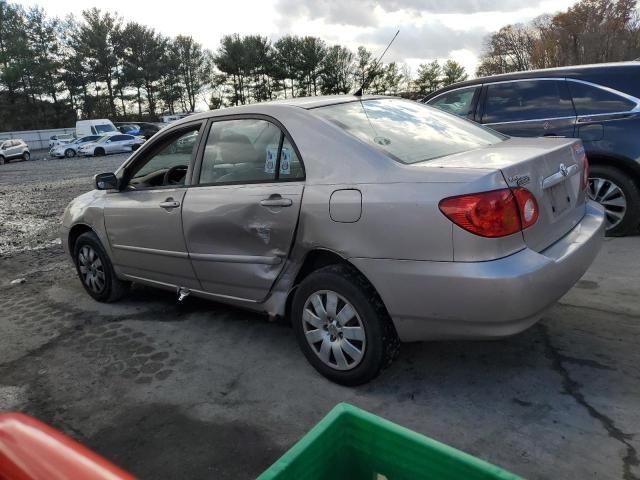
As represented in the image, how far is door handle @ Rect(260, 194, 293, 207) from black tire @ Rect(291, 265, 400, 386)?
44 cm

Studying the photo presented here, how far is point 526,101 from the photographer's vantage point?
5824mm

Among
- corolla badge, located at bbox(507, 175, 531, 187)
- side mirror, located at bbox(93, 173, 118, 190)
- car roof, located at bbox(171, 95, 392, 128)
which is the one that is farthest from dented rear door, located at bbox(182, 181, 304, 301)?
corolla badge, located at bbox(507, 175, 531, 187)

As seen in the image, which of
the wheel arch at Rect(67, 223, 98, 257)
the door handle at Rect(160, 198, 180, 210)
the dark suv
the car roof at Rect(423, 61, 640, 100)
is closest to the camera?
the door handle at Rect(160, 198, 180, 210)

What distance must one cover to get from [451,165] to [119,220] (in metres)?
2.88

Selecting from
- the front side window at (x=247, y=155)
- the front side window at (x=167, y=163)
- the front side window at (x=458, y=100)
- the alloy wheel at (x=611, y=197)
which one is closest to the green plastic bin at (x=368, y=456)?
the front side window at (x=247, y=155)

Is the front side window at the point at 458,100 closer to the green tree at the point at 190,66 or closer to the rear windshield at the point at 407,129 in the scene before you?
the rear windshield at the point at 407,129

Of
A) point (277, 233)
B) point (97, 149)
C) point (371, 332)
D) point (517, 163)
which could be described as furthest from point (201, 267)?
point (97, 149)

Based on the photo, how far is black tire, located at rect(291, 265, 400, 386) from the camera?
9.11 ft

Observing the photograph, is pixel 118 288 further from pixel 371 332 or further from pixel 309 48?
pixel 309 48

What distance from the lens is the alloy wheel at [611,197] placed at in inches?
208

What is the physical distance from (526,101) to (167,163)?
401 centimetres

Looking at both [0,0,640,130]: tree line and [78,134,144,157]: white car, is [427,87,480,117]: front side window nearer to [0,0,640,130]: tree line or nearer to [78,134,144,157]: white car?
[78,134,144,157]: white car

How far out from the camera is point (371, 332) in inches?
109

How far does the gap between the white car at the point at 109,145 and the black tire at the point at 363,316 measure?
32061 millimetres
